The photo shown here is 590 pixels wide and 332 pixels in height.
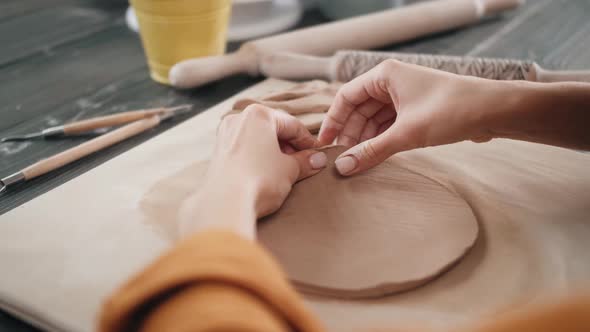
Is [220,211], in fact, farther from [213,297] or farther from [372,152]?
[372,152]

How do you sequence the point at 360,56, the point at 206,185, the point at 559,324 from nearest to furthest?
the point at 559,324 < the point at 206,185 < the point at 360,56

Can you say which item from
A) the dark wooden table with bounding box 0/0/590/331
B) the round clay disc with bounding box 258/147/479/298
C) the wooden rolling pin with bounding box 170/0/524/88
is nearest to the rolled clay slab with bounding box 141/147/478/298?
the round clay disc with bounding box 258/147/479/298

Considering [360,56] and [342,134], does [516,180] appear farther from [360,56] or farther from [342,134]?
[360,56]

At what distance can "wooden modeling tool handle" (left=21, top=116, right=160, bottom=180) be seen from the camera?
Answer: 1.05m

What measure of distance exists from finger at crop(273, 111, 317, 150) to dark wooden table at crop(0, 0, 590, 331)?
1.31ft

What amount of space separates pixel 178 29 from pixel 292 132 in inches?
23.2

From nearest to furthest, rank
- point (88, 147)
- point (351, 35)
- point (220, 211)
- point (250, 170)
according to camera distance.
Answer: point (220, 211)
point (250, 170)
point (88, 147)
point (351, 35)

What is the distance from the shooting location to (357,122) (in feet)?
3.47

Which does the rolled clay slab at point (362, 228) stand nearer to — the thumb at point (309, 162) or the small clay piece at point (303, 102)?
the thumb at point (309, 162)

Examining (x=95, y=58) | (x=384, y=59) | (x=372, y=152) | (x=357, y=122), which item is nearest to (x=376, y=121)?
(x=357, y=122)

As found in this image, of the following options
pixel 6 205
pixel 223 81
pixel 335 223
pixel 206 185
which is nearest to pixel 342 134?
pixel 335 223

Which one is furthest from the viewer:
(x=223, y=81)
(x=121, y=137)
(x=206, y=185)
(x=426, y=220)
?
(x=223, y=81)

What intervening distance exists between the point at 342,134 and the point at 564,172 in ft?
1.40

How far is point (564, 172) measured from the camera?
1.01 metres
